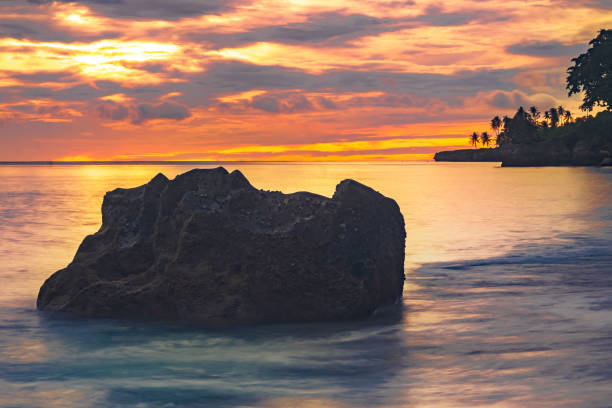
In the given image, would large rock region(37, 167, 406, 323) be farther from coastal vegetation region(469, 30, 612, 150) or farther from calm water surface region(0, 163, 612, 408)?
coastal vegetation region(469, 30, 612, 150)

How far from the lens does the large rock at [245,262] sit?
8.02 meters

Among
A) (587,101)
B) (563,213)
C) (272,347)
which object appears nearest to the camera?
(272,347)

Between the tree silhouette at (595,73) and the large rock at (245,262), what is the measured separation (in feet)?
211

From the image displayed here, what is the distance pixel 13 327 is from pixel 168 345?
225 centimetres

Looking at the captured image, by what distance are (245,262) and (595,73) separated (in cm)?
6772

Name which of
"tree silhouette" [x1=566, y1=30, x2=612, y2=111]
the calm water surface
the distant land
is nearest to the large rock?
the calm water surface

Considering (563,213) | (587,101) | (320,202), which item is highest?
(587,101)

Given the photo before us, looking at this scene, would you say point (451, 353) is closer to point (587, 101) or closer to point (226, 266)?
point (226, 266)

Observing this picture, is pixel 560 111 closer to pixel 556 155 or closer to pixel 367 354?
pixel 556 155

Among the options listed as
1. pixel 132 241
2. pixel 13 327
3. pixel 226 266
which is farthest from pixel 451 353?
pixel 13 327

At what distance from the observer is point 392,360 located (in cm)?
645

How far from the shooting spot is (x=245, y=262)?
809 centimetres

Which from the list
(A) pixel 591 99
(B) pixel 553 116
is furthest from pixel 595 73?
(B) pixel 553 116

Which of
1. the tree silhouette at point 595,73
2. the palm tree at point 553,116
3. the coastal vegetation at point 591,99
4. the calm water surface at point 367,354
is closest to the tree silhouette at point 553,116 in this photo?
the palm tree at point 553,116
